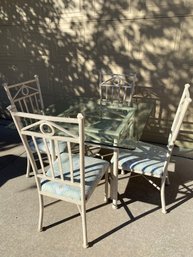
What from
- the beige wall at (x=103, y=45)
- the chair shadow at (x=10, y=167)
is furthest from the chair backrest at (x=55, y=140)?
the beige wall at (x=103, y=45)

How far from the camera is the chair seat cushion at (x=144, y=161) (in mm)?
1932

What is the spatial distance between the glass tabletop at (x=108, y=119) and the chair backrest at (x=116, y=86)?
30 centimetres

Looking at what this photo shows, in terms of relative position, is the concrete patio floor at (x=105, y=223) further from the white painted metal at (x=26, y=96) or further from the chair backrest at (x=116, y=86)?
the chair backrest at (x=116, y=86)

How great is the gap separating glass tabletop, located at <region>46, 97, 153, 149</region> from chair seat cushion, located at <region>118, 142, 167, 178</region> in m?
0.15

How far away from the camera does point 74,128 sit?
2020 millimetres

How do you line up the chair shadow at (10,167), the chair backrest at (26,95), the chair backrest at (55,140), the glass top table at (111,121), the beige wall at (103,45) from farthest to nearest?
the beige wall at (103,45) < the chair shadow at (10,167) < the chair backrest at (26,95) < the glass top table at (111,121) < the chair backrest at (55,140)

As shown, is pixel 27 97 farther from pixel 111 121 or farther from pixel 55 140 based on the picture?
pixel 55 140

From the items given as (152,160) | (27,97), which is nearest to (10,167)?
(27,97)

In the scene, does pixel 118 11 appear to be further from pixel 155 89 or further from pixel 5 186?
pixel 5 186

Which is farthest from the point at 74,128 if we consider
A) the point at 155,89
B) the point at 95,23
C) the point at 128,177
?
the point at 95,23

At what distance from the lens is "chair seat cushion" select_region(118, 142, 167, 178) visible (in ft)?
6.34

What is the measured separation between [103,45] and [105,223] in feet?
6.97

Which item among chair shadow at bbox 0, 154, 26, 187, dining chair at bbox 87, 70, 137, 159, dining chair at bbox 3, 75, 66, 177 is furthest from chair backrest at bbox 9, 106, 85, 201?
dining chair at bbox 87, 70, 137, 159

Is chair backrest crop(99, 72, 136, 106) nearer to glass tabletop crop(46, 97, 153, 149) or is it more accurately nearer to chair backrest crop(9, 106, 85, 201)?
glass tabletop crop(46, 97, 153, 149)
